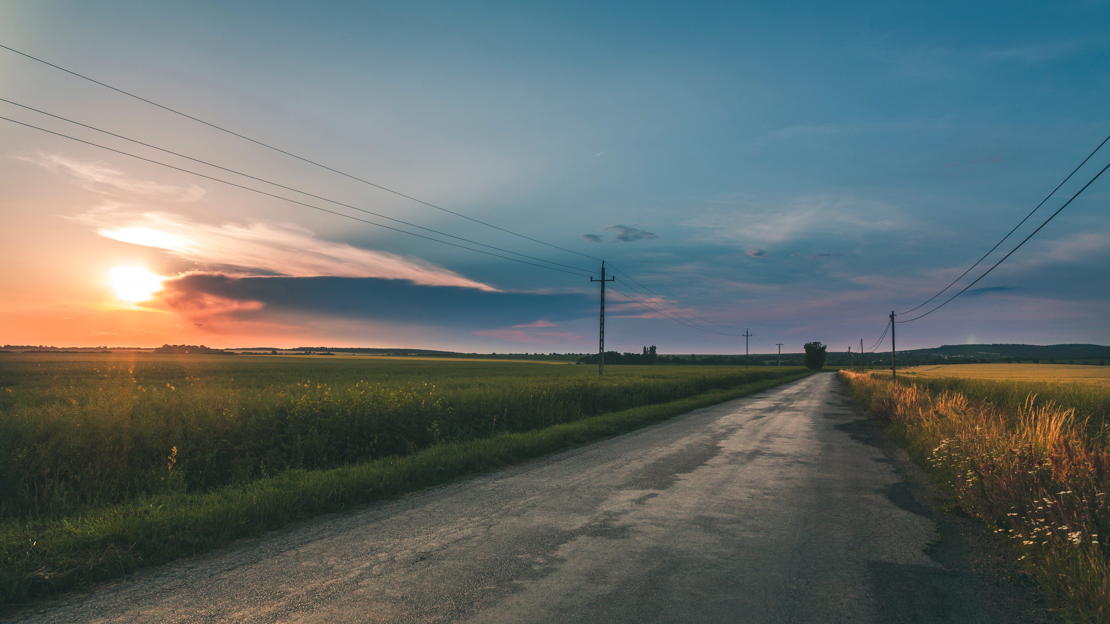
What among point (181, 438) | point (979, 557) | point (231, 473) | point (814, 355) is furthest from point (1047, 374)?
point (814, 355)

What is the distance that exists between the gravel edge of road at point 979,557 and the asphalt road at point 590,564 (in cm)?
10

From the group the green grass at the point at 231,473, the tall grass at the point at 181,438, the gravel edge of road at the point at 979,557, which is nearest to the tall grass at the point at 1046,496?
the gravel edge of road at the point at 979,557

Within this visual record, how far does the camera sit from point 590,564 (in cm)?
508

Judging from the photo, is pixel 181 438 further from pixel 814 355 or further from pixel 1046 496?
pixel 814 355

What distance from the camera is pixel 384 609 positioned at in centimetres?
414

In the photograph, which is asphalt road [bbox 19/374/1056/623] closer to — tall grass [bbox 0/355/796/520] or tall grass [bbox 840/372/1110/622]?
tall grass [bbox 840/372/1110/622]

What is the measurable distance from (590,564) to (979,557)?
4.26m

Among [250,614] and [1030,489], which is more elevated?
[1030,489]

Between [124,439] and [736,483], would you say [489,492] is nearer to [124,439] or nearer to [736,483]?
[736,483]

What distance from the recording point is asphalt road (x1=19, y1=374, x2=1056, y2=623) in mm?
4191

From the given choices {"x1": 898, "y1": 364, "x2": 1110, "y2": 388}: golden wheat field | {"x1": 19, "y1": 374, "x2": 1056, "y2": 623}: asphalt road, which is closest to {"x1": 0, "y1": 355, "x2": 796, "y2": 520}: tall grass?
{"x1": 19, "y1": 374, "x2": 1056, "y2": 623}: asphalt road

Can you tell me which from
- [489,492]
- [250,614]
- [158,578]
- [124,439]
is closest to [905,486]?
[489,492]

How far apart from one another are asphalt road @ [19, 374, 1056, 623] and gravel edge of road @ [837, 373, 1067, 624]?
0.33ft

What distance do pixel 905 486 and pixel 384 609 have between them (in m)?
8.79
